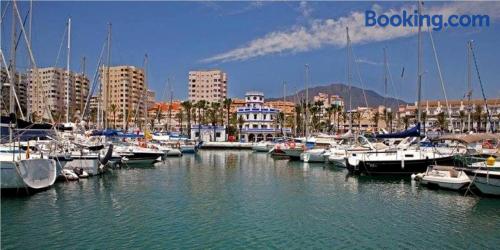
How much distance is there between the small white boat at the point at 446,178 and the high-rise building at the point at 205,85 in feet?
497

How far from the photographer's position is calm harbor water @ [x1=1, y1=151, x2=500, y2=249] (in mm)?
16547

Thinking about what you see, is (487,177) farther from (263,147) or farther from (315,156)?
(263,147)

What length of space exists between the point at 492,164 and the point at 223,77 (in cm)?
16422

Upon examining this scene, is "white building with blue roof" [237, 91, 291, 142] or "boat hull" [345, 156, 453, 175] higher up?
"white building with blue roof" [237, 91, 291, 142]

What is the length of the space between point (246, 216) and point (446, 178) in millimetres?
15154

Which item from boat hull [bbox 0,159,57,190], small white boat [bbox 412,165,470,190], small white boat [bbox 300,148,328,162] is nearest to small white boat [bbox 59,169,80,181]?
boat hull [bbox 0,159,57,190]

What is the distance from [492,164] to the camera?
2600 centimetres

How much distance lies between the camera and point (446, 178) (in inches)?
1111

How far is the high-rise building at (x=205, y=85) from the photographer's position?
17900 centimetres

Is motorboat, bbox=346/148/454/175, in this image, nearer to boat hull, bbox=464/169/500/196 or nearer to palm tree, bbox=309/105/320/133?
boat hull, bbox=464/169/500/196

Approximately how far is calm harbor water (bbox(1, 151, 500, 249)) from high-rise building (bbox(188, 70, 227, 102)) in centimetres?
14777

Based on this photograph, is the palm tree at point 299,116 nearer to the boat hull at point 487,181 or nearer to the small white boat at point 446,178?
the small white boat at point 446,178

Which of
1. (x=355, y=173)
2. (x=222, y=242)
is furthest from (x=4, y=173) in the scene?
(x=355, y=173)

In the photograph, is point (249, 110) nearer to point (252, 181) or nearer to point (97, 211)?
point (252, 181)
